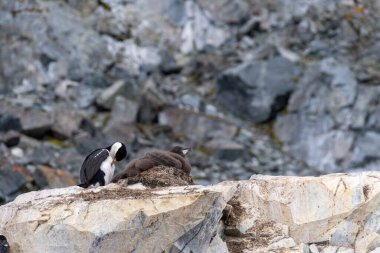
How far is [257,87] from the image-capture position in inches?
2005

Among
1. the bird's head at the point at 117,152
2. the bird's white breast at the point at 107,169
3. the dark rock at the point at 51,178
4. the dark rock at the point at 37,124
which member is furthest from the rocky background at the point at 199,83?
the bird's white breast at the point at 107,169

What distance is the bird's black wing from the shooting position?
20.6 metres

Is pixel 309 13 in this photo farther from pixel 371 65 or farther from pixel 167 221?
pixel 167 221

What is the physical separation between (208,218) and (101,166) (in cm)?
441

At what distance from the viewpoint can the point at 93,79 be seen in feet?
168

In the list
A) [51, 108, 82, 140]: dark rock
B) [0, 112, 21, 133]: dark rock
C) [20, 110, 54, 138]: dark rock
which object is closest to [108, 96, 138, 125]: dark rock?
[51, 108, 82, 140]: dark rock

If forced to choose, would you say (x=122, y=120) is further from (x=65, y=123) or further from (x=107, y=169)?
(x=107, y=169)

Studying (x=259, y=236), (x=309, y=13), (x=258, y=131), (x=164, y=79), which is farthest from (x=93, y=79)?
(x=259, y=236)

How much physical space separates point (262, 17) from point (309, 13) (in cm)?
257

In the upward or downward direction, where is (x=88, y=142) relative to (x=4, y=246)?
downward

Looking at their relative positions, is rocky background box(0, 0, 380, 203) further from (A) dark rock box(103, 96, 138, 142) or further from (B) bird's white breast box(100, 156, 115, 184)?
(B) bird's white breast box(100, 156, 115, 184)

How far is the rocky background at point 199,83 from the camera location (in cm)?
4622

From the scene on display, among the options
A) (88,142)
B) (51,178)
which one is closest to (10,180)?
(51,178)

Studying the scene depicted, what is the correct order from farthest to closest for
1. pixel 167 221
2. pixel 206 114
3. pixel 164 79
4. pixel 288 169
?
pixel 164 79 < pixel 206 114 < pixel 288 169 < pixel 167 221
